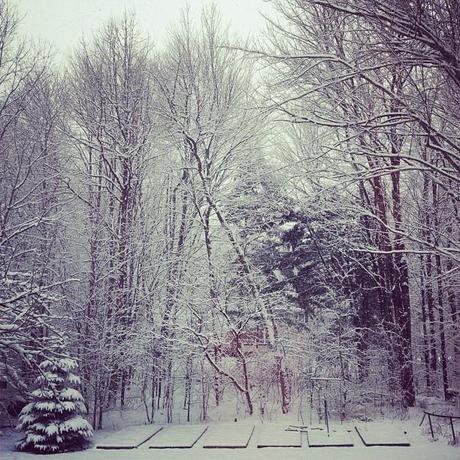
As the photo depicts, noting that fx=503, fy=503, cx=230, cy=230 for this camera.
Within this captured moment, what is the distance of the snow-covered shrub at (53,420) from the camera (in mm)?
10023

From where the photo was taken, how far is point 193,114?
16109mm

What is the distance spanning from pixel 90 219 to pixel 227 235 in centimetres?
426

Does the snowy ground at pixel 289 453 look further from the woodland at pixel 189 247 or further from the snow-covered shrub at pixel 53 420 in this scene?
the woodland at pixel 189 247

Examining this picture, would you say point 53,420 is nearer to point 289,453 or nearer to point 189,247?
point 289,453

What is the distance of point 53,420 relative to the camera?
10289 mm

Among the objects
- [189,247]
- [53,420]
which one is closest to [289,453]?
[53,420]

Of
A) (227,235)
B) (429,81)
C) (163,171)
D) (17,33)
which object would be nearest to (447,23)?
(429,81)

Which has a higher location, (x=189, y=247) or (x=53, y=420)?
(x=189, y=247)

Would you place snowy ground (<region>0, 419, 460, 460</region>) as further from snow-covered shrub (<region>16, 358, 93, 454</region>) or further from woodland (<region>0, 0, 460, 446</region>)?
woodland (<region>0, 0, 460, 446</region>)

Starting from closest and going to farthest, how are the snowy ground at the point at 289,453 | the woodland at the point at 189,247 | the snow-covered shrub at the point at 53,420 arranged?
1. the snowy ground at the point at 289,453
2. the snow-covered shrub at the point at 53,420
3. the woodland at the point at 189,247

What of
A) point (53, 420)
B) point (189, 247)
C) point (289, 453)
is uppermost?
point (189, 247)

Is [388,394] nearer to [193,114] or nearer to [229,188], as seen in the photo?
[229,188]

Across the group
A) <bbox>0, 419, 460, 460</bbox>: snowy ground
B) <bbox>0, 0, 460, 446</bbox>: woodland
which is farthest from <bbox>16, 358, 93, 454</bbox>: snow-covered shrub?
<bbox>0, 0, 460, 446</bbox>: woodland

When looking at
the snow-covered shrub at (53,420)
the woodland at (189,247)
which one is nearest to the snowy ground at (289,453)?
the snow-covered shrub at (53,420)
